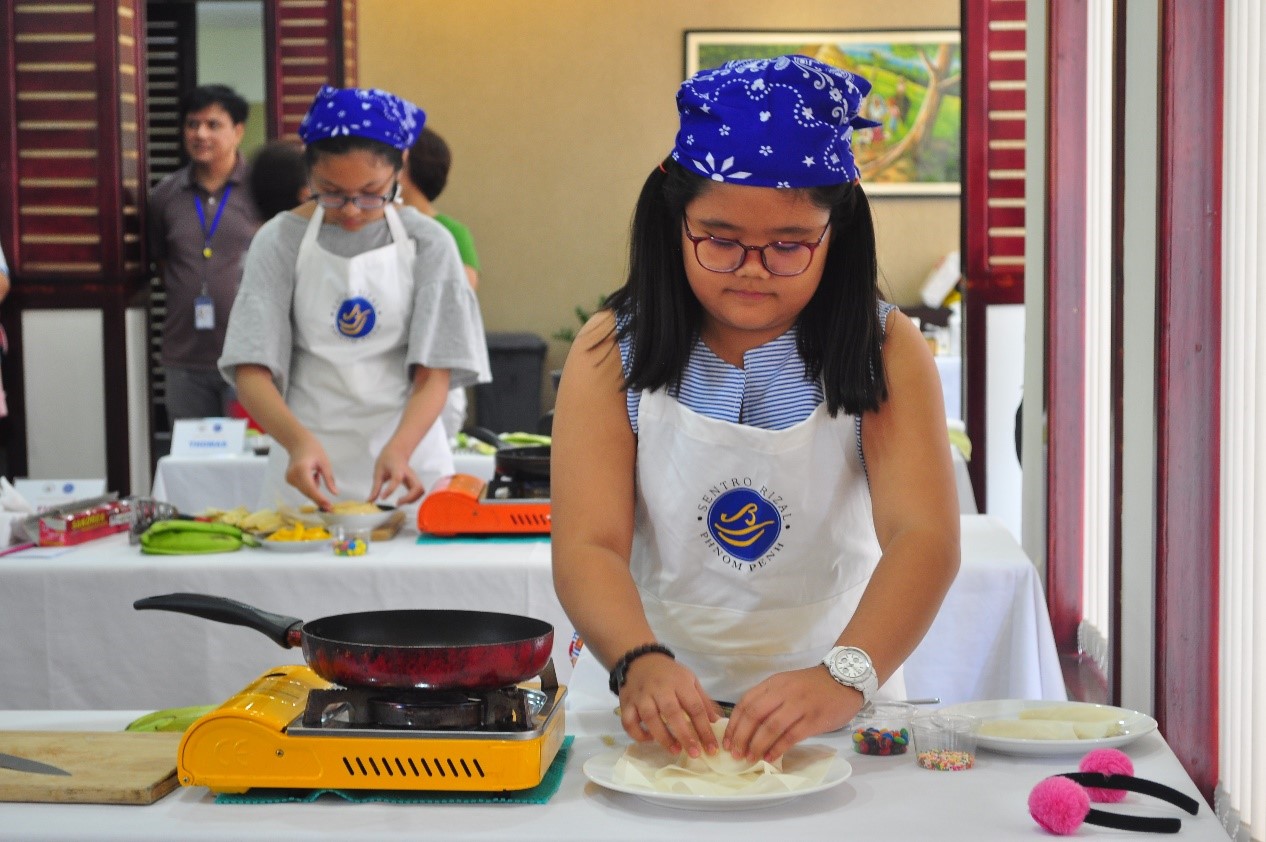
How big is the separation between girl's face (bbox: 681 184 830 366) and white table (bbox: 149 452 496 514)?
10.1 feet

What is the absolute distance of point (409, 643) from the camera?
1.59 metres

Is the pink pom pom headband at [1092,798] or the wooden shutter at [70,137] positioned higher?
the wooden shutter at [70,137]

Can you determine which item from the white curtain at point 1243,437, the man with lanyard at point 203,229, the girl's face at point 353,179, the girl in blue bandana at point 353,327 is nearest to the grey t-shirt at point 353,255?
the girl in blue bandana at point 353,327

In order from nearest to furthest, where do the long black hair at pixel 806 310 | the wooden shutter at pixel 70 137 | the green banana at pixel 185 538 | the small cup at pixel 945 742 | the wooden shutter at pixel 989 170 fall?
the small cup at pixel 945 742, the long black hair at pixel 806 310, the green banana at pixel 185 538, the wooden shutter at pixel 989 170, the wooden shutter at pixel 70 137

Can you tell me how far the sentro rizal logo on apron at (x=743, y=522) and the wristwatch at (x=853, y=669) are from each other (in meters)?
0.25

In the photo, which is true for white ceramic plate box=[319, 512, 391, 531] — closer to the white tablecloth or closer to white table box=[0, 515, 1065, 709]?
white table box=[0, 515, 1065, 709]

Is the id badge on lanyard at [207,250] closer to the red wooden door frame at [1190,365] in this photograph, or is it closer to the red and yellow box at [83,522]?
the red and yellow box at [83,522]

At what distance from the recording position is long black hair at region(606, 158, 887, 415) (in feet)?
5.59

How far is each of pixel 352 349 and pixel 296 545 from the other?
597 mm

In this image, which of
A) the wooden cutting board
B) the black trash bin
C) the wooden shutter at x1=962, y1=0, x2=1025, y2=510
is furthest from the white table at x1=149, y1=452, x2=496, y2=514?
the black trash bin

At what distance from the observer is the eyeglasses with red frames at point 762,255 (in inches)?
62.7

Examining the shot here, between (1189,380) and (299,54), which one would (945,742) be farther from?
(299,54)

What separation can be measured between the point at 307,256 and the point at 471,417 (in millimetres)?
5804

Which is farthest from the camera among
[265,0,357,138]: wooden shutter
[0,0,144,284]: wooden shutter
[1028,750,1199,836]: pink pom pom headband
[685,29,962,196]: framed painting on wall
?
[685,29,962,196]: framed painting on wall
